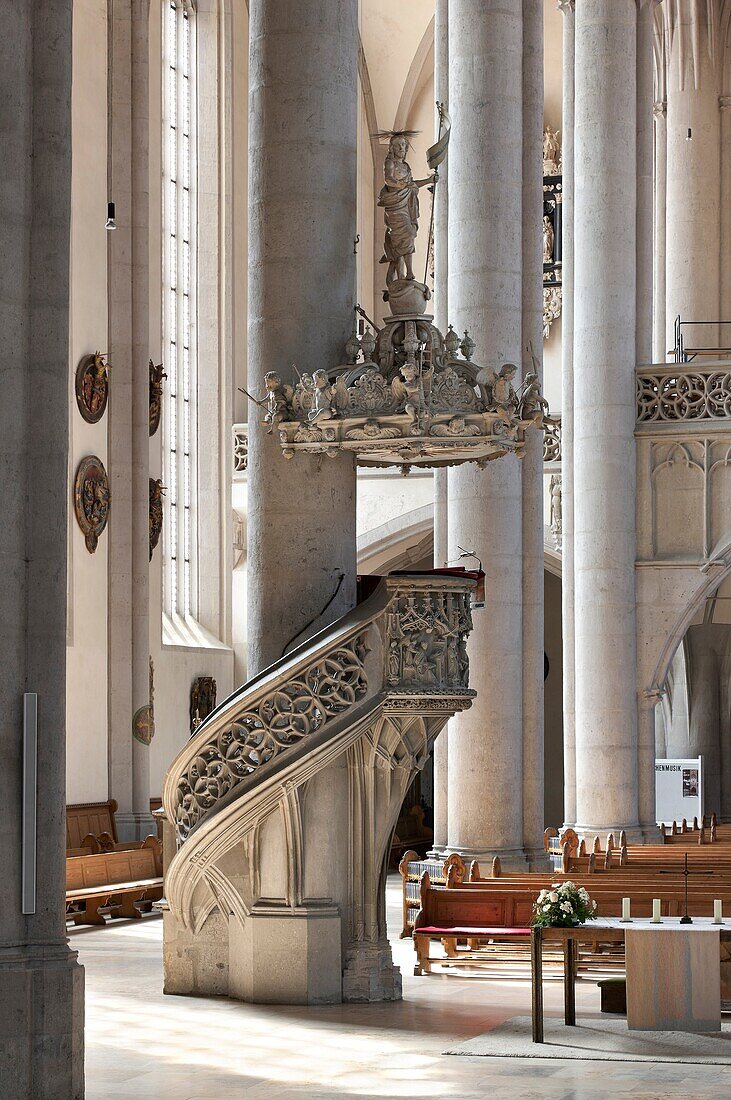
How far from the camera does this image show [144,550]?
21.5 meters

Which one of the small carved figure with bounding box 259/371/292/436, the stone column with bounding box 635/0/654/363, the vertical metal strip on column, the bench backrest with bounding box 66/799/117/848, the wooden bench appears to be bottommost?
the wooden bench

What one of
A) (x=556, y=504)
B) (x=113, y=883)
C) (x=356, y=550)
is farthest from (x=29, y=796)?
(x=556, y=504)

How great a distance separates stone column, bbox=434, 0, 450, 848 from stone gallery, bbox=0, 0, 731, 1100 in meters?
0.06

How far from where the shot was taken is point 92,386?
2080cm

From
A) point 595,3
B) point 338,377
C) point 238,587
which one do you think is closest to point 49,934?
point 338,377

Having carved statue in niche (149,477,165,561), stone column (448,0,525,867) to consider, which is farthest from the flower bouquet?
carved statue in niche (149,477,165,561)

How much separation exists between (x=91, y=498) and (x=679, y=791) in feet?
29.0

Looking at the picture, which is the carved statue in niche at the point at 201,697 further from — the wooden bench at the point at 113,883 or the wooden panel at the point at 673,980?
the wooden panel at the point at 673,980

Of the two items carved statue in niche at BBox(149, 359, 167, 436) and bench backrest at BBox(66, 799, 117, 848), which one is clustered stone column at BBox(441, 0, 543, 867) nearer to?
bench backrest at BBox(66, 799, 117, 848)

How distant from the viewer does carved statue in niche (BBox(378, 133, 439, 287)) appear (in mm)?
11172

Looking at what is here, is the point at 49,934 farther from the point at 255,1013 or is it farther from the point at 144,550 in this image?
the point at 144,550

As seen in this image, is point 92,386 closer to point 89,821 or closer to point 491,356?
point 89,821

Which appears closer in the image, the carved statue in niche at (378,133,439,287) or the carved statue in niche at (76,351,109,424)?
the carved statue in niche at (378,133,439,287)

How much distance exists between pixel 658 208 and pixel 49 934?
23.7m
